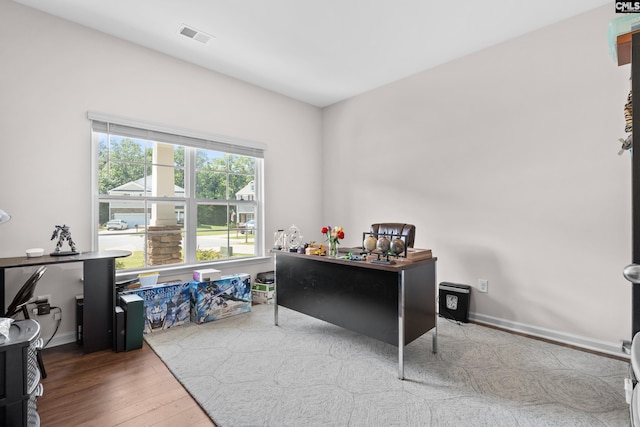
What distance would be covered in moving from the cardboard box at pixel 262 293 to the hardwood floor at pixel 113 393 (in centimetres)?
148

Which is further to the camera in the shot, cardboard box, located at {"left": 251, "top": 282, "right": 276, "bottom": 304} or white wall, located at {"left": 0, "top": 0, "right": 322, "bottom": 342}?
cardboard box, located at {"left": 251, "top": 282, "right": 276, "bottom": 304}

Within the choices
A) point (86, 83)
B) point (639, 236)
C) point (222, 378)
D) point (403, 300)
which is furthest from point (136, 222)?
point (639, 236)

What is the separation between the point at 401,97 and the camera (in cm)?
382

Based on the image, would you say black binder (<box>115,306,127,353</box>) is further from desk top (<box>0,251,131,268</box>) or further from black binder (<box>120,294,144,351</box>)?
desk top (<box>0,251,131,268</box>)

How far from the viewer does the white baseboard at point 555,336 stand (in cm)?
246

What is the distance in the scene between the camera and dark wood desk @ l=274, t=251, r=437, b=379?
210cm

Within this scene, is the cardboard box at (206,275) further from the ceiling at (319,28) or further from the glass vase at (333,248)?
the ceiling at (319,28)

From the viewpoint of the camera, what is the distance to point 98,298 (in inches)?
99.0

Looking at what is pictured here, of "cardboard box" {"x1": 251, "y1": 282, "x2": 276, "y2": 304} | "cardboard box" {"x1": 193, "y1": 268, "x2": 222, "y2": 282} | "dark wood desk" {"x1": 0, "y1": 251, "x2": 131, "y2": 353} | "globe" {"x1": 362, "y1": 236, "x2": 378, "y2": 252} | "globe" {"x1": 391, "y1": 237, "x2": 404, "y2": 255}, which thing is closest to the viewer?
"globe" {"x1": 391, "y1": 237, "x2": 404, "y2": 255}

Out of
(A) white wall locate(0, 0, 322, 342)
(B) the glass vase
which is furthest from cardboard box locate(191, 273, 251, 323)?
(B) the glass vase

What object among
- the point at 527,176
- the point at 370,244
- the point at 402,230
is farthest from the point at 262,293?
the point at 527,176

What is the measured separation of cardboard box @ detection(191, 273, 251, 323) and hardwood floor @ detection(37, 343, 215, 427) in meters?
0.68

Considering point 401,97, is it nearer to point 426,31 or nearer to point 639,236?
point 426,31

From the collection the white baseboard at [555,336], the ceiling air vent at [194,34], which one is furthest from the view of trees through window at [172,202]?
the white baseboard at [555,336]
